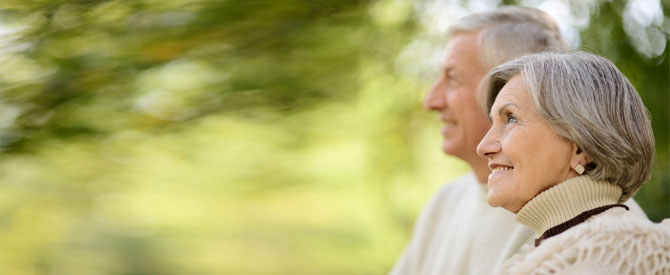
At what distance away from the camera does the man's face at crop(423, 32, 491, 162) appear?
1996 millimetres

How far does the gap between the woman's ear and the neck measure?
0.06 ft

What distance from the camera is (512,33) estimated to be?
6.42ft

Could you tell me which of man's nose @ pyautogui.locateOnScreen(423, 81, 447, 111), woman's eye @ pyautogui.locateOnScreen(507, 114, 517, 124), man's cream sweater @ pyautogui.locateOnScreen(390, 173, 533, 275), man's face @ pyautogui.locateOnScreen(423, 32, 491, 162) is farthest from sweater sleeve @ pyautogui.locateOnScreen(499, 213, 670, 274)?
man's nose @ pyautogui.locateOnScreen(423, 81, 447, 111)

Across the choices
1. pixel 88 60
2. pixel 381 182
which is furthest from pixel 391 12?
pixel 88 60

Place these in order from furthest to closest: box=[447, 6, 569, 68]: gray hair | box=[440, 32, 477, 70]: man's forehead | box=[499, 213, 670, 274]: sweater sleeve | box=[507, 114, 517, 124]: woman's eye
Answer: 1. box=[440, 32, 477, 70]: man's forehead
2. box=[447, 6, 569, 68]: gray hair
3. box=[507, 114, 517, 124]: woman's eye
4. box=[499, 213, 670, 274]: sweater sleeve

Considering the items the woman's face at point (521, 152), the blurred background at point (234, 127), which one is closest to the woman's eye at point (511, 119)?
the woman's face at point (521, 152)

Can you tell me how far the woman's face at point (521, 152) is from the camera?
1.21 m

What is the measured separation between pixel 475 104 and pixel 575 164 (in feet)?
2.66

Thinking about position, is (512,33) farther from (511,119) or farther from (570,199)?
(570,199)

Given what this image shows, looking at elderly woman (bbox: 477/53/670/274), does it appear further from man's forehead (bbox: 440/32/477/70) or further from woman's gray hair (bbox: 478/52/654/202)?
man's forehead (bbox: 440/32/477/70)

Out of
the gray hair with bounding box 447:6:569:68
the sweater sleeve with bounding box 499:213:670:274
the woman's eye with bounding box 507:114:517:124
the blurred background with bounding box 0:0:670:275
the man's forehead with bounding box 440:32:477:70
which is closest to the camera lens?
the sweater sleeve with bounding box 499:213:670:274

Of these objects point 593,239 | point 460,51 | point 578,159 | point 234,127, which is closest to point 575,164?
point 578,159

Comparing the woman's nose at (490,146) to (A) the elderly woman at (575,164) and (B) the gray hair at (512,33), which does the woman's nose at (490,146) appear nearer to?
(A) the elderly woman at (575,164)

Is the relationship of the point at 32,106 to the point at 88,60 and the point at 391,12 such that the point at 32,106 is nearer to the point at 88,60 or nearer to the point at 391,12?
the point at 88,60
